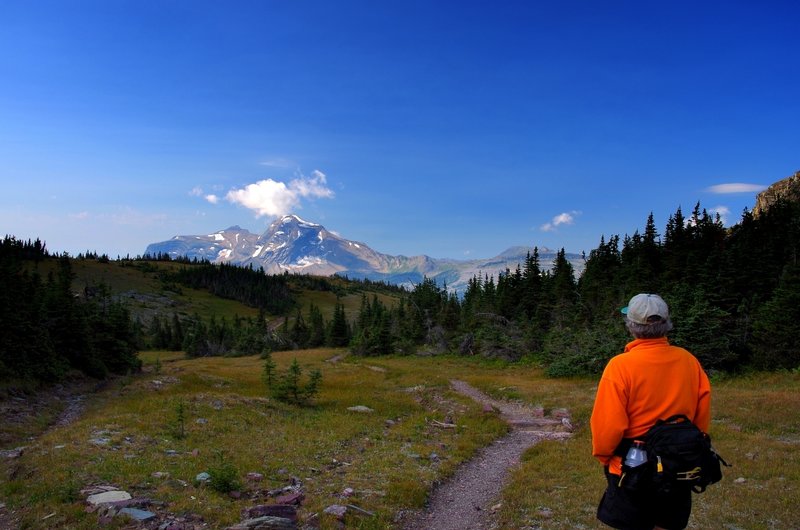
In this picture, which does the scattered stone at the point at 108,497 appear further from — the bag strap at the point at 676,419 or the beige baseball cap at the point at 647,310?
the beige baseball cap at the point at 647,310

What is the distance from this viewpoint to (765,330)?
32375mm

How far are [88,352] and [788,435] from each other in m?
47.6

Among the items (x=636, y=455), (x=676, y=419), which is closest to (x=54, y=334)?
(x=636, y=455)

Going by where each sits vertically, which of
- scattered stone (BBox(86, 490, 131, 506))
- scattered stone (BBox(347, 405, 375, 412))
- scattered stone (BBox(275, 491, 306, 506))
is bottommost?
scattered stone (BBox(347, 405, 375, 412))

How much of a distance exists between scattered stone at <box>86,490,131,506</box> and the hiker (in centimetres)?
1087

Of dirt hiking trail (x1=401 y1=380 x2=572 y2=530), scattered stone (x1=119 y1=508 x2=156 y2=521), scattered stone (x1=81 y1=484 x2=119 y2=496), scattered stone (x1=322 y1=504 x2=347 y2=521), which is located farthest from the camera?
dirt hiking trail (x1=401 y1=380 x2=572 y2=530)

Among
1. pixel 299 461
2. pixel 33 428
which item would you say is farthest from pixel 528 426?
pixel 33 428

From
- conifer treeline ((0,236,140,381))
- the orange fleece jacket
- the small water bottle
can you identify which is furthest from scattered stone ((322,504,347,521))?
conifer treeline ((0,236,140,381))

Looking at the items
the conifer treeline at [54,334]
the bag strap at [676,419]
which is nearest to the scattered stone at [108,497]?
the bag strap at [676,419]

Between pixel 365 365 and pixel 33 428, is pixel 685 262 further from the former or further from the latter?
pixel 33 428

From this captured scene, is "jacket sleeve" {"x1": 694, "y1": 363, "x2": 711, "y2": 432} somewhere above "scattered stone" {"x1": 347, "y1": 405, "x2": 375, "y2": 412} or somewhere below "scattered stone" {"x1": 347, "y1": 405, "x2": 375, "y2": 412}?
above

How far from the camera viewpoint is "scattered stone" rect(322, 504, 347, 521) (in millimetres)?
10562

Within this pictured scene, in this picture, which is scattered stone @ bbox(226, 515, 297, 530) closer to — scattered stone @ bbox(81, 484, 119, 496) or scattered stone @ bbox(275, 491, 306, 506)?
scattered stone @ bbox(275, 491, 306, 506)

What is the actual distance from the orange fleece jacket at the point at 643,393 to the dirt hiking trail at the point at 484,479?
7.04 meters
